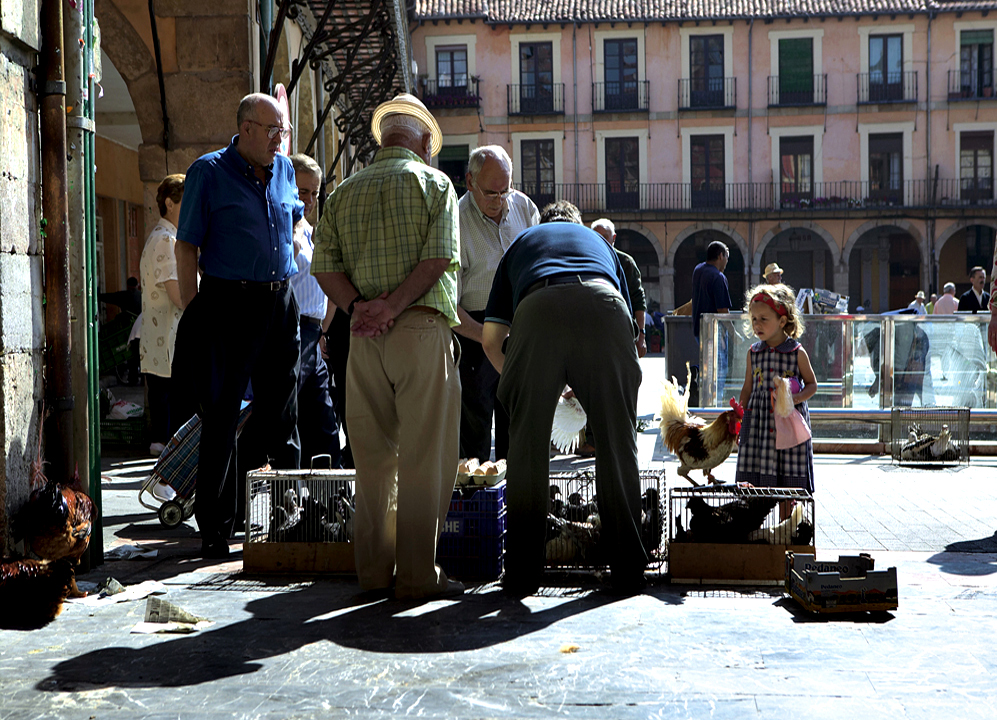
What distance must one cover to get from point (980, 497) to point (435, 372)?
474cm

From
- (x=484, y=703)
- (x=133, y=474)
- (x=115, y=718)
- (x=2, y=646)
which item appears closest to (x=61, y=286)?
(x=2, y=646)

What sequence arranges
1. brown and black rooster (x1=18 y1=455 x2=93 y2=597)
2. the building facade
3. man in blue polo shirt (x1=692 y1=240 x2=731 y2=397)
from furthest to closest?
the building facade < man in blue polo shirt (x1=692 y1=240 x2=731 y2=397) < brown and black rooster (x1=18 y1=455 x2=93 y2=597)

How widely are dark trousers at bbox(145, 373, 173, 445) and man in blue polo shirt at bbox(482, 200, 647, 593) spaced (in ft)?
16.3

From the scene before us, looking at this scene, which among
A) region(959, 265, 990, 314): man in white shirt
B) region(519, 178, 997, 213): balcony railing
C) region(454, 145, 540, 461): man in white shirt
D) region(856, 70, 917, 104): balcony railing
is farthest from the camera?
region(856, 70, 917, 104): balcony railing

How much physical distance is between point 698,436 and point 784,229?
127 feet

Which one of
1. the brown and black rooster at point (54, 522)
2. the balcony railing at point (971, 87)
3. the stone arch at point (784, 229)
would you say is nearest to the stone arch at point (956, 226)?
the stone arch at point (784, 229)

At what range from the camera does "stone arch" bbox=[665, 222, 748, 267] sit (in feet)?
140

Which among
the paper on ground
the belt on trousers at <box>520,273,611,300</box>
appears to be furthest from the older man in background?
the paper on ground

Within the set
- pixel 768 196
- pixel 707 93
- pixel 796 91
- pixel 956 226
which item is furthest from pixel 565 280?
pixel 956 226

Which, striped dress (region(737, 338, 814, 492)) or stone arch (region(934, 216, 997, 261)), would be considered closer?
striped dress (region(737, 338, 814, 492))

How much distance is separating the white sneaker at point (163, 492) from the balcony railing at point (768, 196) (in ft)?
121

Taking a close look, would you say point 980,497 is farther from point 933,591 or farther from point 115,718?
point 115,718

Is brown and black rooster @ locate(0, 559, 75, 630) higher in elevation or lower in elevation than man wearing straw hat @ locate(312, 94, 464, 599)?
lower

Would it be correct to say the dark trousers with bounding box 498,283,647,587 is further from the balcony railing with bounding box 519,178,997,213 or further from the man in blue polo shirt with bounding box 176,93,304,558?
the balcony railing with bounding box 519,178,997,213
